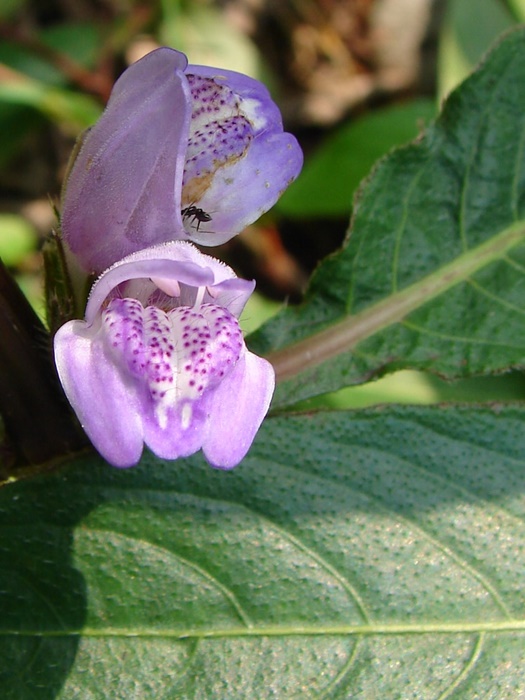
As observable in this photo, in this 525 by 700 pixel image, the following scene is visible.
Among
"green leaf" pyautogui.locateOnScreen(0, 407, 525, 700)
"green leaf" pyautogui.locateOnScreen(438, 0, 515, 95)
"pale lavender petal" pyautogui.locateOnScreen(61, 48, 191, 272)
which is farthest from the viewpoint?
"green leaf" pyautogui.locateOnScreen(438, 0, 515, 95)

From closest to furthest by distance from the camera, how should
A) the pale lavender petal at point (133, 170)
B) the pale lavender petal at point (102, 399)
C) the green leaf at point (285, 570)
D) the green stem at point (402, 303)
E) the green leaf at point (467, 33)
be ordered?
1. the pale lavender petal at point (102, 399)
2. the pale lavender petal at point (133, 170)
3. the green leaf at point (285, 570)
4. the green stem at point (402, 303)
5. the green leaf at point (467, 33)

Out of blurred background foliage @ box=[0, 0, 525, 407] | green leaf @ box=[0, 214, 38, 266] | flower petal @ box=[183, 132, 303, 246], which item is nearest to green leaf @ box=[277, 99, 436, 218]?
blurred background foliage @ box=[0, 0, 525, 407]

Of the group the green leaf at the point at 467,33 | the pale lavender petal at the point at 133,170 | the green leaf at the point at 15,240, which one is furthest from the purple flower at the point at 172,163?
the green leaf at the point at 15,240

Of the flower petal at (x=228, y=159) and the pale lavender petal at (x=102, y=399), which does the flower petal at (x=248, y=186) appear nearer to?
the flower petal at (x=228, y=159)

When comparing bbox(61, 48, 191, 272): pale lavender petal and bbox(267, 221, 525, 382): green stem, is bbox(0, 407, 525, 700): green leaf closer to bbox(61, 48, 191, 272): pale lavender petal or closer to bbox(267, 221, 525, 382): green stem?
bbox(267, 221, 525, 382): green stem

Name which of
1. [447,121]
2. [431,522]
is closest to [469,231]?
[447,121]

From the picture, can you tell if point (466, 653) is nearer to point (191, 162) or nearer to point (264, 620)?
point (264, 620)

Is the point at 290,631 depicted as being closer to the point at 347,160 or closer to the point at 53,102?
the point at 347,160
